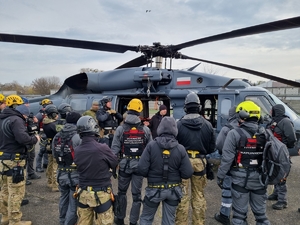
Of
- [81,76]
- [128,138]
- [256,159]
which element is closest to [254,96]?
[256,159]

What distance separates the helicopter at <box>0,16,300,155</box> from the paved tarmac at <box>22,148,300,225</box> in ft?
4.52

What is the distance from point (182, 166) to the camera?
2938 mm

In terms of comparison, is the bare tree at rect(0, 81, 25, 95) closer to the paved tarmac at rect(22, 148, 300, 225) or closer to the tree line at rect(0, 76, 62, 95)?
the tree line at rect(0, 76, 62, 95)

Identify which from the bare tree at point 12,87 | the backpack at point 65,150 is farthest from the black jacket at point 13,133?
the bare tree at point 12,87

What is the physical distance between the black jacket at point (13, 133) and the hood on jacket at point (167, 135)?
2.18m

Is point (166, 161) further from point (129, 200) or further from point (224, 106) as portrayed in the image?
point (224, 106)

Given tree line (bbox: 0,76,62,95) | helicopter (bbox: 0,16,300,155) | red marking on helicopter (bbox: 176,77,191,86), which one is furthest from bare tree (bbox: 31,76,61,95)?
red marking on helicopter (bbox: 176,77,191,86)

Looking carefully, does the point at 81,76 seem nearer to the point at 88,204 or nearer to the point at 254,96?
the point at 254,96

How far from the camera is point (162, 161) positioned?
9.43ft

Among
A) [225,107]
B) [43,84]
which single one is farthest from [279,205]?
[43,84]

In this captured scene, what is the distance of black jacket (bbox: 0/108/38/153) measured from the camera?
3.64m

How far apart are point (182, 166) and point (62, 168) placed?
1.83 metres

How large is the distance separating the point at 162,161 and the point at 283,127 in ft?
9.37

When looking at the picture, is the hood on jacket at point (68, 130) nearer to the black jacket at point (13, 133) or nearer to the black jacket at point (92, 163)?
the black jacket at point (13, 133)
